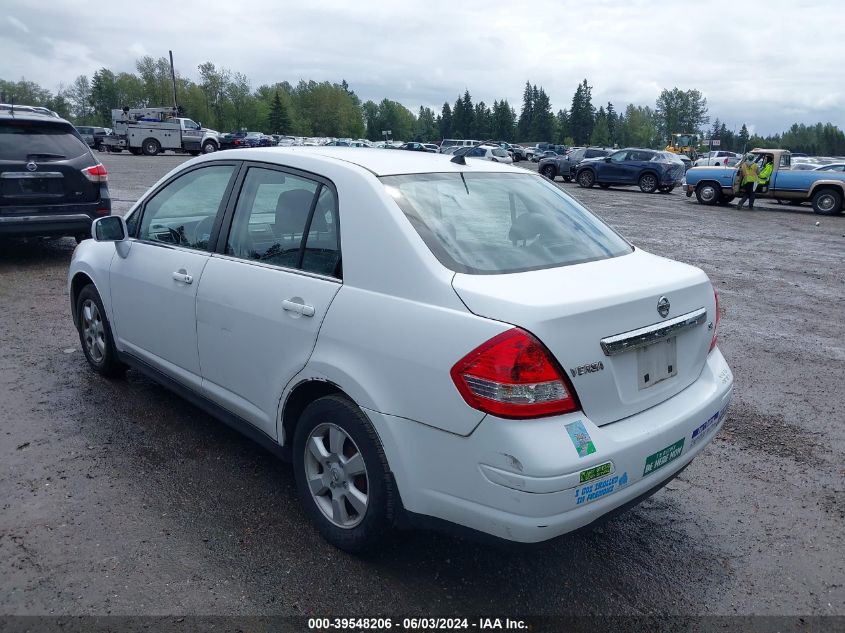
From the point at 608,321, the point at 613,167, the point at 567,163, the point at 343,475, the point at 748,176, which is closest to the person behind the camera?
the point at 608,321

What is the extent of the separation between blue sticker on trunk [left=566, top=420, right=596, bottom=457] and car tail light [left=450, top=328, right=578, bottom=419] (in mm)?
78

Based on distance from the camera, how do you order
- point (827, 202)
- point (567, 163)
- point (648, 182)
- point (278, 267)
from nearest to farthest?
1. point (278, 267)
2. point (827, 202)
3. point (648, 182)
4. point (567, 163)

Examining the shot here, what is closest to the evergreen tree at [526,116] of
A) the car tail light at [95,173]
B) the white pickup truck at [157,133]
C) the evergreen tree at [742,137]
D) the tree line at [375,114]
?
the tree line at [375,114]

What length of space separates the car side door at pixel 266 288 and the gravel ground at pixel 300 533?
0.54 m

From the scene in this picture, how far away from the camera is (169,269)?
400cm

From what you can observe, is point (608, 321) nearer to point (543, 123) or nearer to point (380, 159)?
point (380, 159)

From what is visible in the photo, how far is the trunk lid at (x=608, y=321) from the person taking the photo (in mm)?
2471

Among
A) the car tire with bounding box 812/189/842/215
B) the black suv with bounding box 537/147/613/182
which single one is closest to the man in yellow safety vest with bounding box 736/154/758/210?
the car tire with bounding box 812/189/842/215

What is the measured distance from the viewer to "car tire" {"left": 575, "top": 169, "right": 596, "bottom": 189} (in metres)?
29.7

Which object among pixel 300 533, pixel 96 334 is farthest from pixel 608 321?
pixel 96 334

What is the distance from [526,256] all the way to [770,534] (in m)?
1.86

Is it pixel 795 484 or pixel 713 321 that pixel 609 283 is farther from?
pixel 795 484

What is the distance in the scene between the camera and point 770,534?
3.36 m

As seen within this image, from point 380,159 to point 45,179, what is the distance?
277 inches
